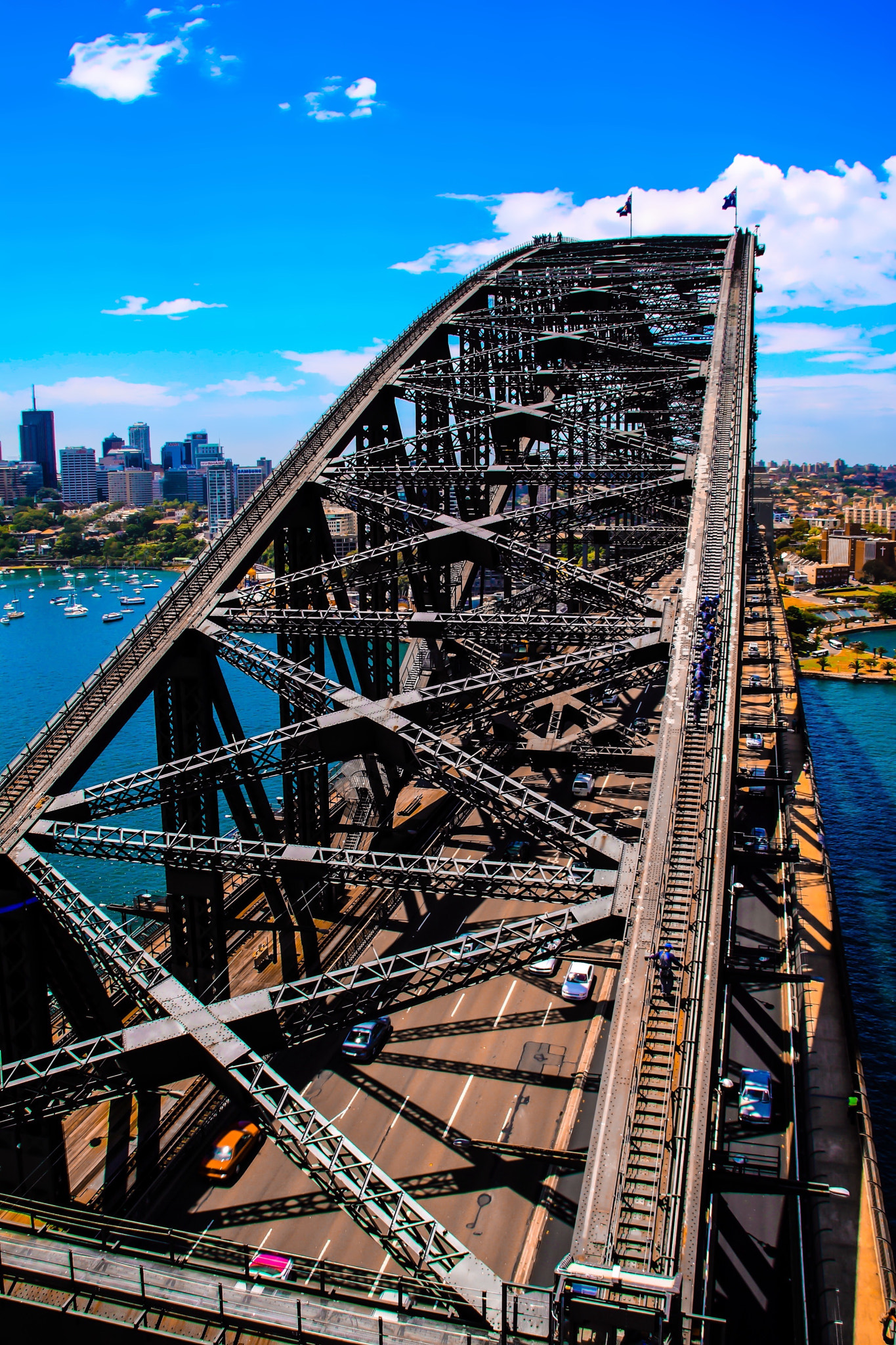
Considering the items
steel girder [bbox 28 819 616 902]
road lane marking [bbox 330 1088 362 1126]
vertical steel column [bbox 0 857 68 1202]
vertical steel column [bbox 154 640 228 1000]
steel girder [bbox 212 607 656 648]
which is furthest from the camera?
steel girder [bbox 212 607 656 648]

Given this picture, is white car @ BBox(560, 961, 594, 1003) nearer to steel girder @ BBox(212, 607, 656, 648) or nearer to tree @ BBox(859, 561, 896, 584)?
steel girder @ BBox(212, 607, 656, 648)

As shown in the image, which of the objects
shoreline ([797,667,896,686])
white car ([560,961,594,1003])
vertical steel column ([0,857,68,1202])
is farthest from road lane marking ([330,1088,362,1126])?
shoreline ([797,667,896,686])

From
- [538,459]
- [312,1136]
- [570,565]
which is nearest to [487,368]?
[538,459]

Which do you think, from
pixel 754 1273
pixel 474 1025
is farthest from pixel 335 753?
pixel 754 1273

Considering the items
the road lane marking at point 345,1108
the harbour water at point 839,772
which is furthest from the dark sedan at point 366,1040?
the harbour water at point 839,772

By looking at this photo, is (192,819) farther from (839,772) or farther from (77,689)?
(77,689)

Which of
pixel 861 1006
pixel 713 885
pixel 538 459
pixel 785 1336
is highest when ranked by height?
pixel 538 459

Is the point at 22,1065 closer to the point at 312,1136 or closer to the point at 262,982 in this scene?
the point at 312,1136
